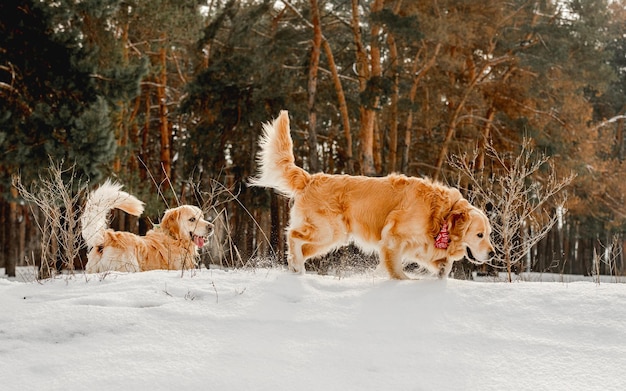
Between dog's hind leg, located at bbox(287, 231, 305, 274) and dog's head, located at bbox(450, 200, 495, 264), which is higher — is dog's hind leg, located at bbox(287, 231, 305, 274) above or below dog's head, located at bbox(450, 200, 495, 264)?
below

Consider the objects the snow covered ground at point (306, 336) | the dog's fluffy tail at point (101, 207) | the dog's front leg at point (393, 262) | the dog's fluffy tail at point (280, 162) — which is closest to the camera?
the snow covered ground at point (306, 336)

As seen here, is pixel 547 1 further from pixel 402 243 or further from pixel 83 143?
pixel 402 243

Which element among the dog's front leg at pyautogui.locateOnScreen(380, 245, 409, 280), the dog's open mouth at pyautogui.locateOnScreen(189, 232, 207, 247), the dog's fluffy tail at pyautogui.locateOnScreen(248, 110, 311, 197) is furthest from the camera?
the dog's open mouth at pyautogui.locateOnScreen(189, 232, 207, 247)

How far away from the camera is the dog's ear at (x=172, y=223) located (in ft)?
22.9

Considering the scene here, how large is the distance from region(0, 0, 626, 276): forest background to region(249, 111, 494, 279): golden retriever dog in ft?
24.8

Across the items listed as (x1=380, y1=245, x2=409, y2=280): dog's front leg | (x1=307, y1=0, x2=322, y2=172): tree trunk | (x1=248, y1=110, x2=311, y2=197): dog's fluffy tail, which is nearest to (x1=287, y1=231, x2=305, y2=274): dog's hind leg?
(x1=248, y1=110, x2=311, y2=197): dog's fluffy tail

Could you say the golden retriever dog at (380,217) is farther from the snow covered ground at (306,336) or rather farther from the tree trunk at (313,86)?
the tree trunk at (313,86)

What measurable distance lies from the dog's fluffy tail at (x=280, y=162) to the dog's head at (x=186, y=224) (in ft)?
5.82

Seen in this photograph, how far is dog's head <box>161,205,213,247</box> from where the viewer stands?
6973 mm

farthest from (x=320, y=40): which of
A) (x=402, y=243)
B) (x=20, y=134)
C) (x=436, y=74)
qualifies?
(x=402, y=243)

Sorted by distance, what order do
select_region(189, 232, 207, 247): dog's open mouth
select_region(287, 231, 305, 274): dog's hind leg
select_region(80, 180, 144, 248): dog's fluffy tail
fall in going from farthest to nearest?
select_region(189, 232, 207, 247): dog's open mouth, select_region(80, 180, 144, 248): dog's fluffy tail, select_region(287, 231, 305, 274): dog's hind leg

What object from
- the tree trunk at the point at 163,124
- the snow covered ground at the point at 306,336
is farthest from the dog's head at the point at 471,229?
the tree trunk at the point at 163,124

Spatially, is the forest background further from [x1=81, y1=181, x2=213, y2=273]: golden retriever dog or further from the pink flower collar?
the pink flower collar

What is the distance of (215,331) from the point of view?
10.4ft
